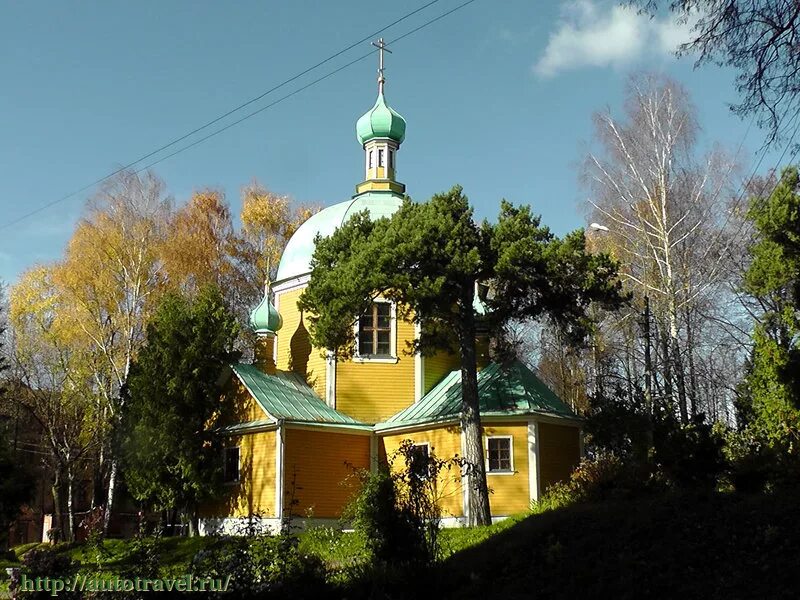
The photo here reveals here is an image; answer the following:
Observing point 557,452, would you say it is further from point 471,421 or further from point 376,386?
point 376,386

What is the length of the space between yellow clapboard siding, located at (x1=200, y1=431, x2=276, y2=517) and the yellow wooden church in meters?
0.03

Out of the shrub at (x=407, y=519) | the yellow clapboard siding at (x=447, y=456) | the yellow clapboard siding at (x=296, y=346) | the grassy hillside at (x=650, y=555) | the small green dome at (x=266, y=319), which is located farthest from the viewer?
the small green dome at (x=266, y=319)

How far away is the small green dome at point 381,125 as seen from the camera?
86.9ft

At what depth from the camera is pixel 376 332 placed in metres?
23.0

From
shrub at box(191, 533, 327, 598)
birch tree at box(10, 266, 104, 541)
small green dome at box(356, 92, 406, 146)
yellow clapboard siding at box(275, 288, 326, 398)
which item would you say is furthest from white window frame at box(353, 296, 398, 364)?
shrub at box(191, 533, 327, 598)

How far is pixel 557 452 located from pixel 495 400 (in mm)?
1947

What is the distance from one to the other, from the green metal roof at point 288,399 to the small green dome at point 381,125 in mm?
8669

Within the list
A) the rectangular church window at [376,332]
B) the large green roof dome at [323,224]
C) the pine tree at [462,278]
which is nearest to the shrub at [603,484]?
the pine tree at [462,278]

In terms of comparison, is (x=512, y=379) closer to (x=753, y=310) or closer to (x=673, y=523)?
(x=753, y=310)

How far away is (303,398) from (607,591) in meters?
14.3

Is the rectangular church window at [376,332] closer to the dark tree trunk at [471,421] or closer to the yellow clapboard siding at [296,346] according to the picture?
the yellow clapboard siding at [296,346]

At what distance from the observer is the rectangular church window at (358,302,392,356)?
22.9 metres

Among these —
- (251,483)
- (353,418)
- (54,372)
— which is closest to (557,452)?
(353,418)

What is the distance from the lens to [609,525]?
35.0 feet
